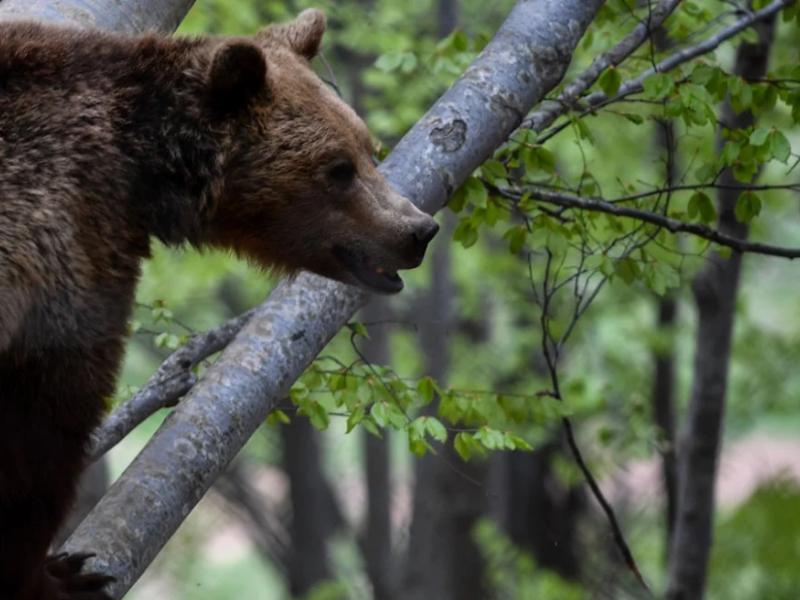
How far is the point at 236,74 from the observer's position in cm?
449

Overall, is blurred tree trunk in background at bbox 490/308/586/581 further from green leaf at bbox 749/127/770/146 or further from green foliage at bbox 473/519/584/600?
green leaf at bbox 749/127/770/146

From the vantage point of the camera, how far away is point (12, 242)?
3.92 metres

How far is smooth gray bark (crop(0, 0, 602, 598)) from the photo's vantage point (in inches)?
177

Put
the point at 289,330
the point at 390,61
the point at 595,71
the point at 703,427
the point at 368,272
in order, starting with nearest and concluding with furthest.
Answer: the point at 368,272
the point at 289,330
the point at 595,71
the point at 390,61
the point at 703,427

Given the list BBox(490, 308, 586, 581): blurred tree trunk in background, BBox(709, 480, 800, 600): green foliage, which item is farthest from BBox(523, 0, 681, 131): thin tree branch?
BBox(490, 308, 586, 581): blurred tree trunk in background

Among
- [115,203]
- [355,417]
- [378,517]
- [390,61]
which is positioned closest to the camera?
[115,203]

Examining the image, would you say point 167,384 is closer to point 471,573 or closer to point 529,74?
point 529,74

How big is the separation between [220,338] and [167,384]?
378 millimetres

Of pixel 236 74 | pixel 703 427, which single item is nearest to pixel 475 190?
pixel 236 74

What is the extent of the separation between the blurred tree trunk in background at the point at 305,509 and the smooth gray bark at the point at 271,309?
12.6 meters

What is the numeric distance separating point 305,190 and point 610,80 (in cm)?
167

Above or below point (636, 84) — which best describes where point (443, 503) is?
below

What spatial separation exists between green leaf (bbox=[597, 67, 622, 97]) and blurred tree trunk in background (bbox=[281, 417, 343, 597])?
12420 mm

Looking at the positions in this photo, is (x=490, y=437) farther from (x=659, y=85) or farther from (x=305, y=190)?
(x=659, y=85)
